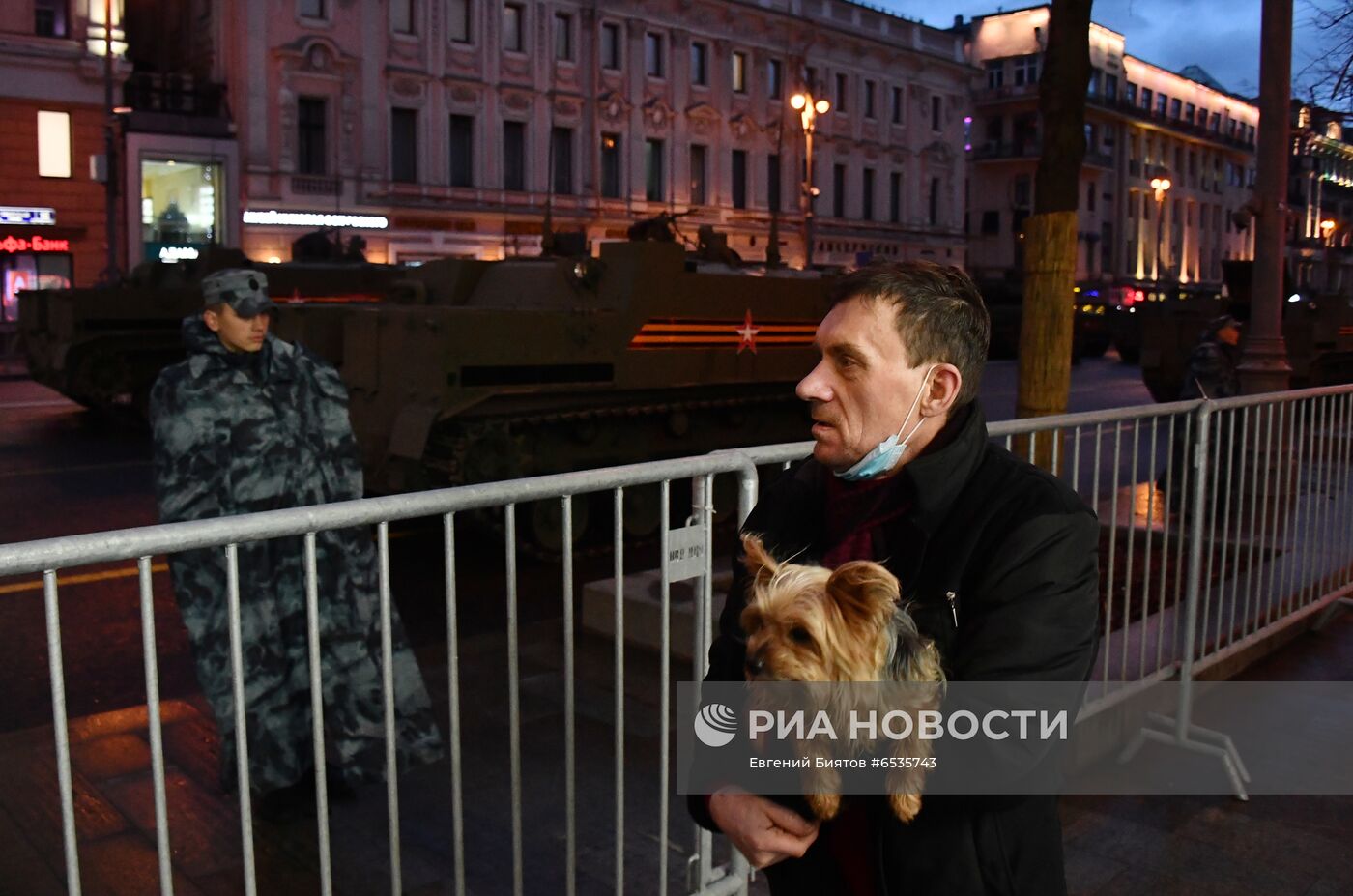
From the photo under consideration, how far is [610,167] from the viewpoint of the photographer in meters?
39.9

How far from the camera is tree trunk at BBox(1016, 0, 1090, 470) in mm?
6516

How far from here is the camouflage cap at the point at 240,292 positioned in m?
4.40

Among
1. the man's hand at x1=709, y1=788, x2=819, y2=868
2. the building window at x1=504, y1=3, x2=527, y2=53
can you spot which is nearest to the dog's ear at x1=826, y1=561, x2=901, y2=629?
the man's hand at x1=709, y1=788, x2=819, y2=868

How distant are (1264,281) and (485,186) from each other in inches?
1154

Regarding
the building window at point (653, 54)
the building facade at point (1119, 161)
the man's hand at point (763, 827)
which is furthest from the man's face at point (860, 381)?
the building facade at point (1119, 161)

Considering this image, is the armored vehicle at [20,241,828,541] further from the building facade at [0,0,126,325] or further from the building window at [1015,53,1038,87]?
the building window at [1015,53,1038,87]

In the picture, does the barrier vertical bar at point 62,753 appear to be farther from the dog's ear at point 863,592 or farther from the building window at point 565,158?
the building window at point 565,158

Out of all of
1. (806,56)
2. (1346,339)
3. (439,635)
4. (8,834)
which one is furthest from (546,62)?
(8,834)

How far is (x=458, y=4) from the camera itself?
3591 centimetres

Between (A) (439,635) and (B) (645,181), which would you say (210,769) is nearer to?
(A) (439,635)

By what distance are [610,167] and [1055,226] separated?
113 ft

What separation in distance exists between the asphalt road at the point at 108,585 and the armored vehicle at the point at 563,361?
0.67 metres

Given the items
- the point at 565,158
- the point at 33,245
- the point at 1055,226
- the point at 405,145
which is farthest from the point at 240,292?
the point at 565,158

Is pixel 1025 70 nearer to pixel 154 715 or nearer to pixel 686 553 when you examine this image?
pixel 686 553
